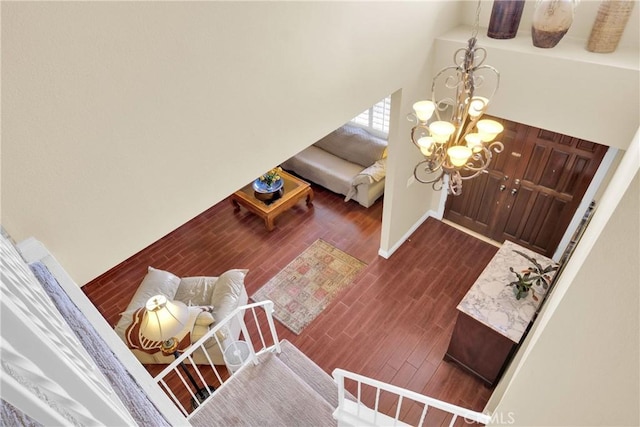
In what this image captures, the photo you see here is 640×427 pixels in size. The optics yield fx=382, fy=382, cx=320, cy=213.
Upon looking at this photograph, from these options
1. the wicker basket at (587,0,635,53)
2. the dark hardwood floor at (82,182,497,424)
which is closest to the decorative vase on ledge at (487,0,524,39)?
the wicker basket at (587,0,635,53)

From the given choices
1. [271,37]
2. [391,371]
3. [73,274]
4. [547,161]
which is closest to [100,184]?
[73,274]

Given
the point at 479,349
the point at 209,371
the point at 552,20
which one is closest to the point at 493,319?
the point at 479,349

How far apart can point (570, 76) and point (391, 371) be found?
3.15 metres

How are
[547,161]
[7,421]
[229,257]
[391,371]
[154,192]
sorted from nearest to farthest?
[7,421], [154,192], [391,371], [547,161], [229,257]

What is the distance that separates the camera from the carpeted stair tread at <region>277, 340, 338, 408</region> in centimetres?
339

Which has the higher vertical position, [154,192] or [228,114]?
[228,114]

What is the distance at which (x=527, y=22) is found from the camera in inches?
141

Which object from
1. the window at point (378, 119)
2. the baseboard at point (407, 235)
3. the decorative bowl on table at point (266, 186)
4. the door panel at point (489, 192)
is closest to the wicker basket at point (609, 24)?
the door panel at point (489, 192)

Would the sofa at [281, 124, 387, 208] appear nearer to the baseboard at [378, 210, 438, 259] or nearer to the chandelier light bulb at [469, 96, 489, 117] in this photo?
the baseboard at [378, 210, 438, 259]

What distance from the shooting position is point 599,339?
1326 mm

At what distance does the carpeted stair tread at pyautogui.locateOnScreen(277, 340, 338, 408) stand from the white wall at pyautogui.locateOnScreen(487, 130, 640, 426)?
6.74 feet

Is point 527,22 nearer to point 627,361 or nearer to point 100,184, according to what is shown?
point 627,361

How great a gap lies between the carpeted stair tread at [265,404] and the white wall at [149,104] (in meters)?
1.58

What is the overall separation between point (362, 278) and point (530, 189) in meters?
2.28
